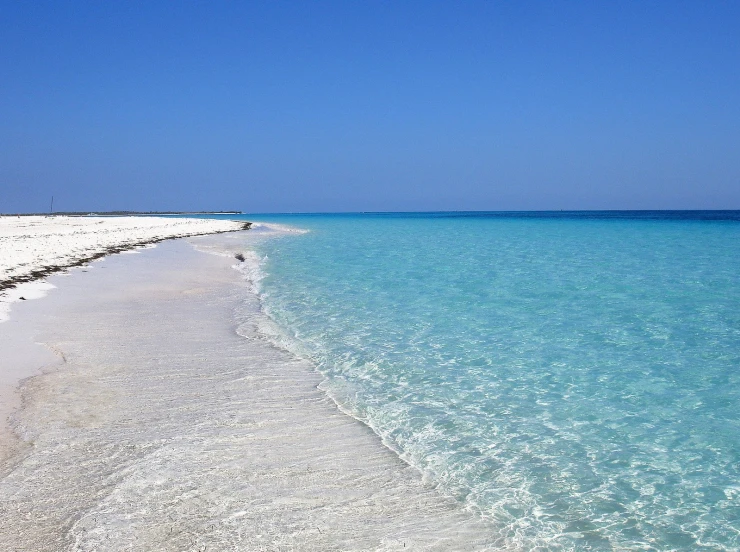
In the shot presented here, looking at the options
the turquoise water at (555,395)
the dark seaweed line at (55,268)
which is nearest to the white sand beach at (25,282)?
the dark seaweed line at (55,268)

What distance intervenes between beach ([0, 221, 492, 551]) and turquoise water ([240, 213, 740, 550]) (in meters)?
0.49

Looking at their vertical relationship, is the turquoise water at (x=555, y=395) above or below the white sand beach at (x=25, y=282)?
below

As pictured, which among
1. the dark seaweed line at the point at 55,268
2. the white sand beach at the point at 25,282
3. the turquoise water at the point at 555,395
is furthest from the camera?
the dark seaweed line at the point at 55,268

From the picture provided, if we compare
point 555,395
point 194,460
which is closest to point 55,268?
point 194,460

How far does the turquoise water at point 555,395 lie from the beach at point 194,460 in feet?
1.59

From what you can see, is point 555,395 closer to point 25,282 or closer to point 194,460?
point 194,460

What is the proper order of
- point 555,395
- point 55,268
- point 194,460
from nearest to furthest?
point 194,460 → point 555,395 → point 55,268

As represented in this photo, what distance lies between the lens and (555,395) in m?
6.90

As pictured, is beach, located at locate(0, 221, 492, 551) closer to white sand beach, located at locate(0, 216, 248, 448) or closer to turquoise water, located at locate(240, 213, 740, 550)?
white sand beach, located at locate(0, 216, 248, 448)

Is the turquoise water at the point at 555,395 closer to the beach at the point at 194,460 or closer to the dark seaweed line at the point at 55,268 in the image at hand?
the beach at the point at 194,460

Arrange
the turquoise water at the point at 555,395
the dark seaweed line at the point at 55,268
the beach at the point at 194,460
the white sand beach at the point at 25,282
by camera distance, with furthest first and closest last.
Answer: the dark seaweed line at the point at 55,268
the white sand beach at the point at 25,282
the turquoise water at the point at 555,395
the beach at the point at 194,460

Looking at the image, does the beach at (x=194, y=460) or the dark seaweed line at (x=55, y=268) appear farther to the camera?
the dark seaweed line at (x=55, y=268)

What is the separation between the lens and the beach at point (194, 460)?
3.88 meters

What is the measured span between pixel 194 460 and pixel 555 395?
4016mm
